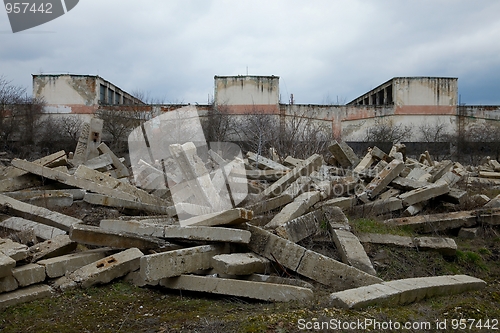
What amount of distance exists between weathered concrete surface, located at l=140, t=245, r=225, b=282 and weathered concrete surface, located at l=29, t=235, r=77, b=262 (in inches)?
54.7

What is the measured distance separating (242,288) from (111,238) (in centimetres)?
169

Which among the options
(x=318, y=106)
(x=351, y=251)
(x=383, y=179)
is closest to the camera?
(x=351, y=251)

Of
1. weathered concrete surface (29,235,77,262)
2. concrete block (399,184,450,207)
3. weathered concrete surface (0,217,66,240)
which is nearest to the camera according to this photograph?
weathered concrete surface (29,235,77,262)

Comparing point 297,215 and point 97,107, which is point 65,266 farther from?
point 97,107

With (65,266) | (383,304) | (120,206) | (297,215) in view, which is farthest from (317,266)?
(120,206)

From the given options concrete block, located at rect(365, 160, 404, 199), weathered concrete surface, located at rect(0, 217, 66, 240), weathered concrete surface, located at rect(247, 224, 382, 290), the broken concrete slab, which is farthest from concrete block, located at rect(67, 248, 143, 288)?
concrete block, located at rect(365, 160, 404, 199)

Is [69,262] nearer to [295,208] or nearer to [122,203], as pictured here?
[122,203]

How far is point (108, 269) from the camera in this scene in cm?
448

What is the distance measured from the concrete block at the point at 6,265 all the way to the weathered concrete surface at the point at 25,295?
8.5 inches

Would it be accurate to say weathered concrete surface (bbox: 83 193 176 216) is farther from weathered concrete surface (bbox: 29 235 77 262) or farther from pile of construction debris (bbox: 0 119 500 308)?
weathered concrete surface (bbox: 29 235 77 262)

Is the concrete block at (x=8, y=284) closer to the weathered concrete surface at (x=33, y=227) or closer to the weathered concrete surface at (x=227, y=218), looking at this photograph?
the weathered concrete surface at (x=33, y=227)

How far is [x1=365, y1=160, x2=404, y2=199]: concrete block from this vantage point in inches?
294

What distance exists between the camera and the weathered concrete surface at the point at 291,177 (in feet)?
24.3

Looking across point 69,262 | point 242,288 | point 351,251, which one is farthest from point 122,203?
point 351,251
